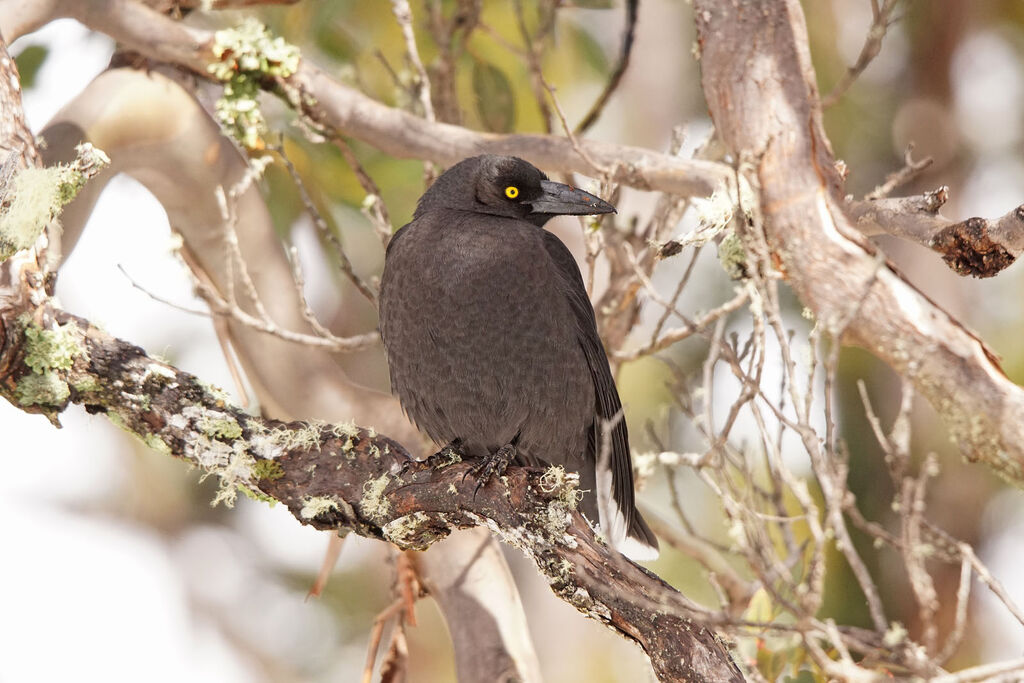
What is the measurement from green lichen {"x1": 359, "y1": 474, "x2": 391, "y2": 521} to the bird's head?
44.3 inches

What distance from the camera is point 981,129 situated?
8516mm

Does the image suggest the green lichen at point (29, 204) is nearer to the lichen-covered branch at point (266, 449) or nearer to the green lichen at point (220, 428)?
the lichen-covered branch at point (266, 449)

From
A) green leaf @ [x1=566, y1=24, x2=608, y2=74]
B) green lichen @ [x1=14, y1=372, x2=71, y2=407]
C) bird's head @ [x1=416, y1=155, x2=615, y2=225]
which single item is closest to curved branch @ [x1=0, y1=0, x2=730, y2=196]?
bird's head @ [x1=416, y1=155, x2=615, y2=225]

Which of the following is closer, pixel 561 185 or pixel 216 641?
pixel 561 185

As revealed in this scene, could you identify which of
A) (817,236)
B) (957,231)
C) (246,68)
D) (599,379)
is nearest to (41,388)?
(246,68)

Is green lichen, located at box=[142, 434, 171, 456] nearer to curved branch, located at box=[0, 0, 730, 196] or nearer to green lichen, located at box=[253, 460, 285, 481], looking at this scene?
green lichen, located at box=[253, 460, 285, 481]

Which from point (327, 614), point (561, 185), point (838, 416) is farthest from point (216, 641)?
point (561, 185)

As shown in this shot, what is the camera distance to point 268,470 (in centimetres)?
306

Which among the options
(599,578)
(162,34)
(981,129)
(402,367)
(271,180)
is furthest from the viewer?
(981,129)

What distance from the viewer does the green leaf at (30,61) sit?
473cm

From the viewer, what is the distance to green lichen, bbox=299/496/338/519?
3021 mm

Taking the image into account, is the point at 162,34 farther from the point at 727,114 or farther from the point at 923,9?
the point at 923,9

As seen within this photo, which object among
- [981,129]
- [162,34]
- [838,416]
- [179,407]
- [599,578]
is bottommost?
[599,578]

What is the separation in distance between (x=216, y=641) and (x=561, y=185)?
6.55 m
